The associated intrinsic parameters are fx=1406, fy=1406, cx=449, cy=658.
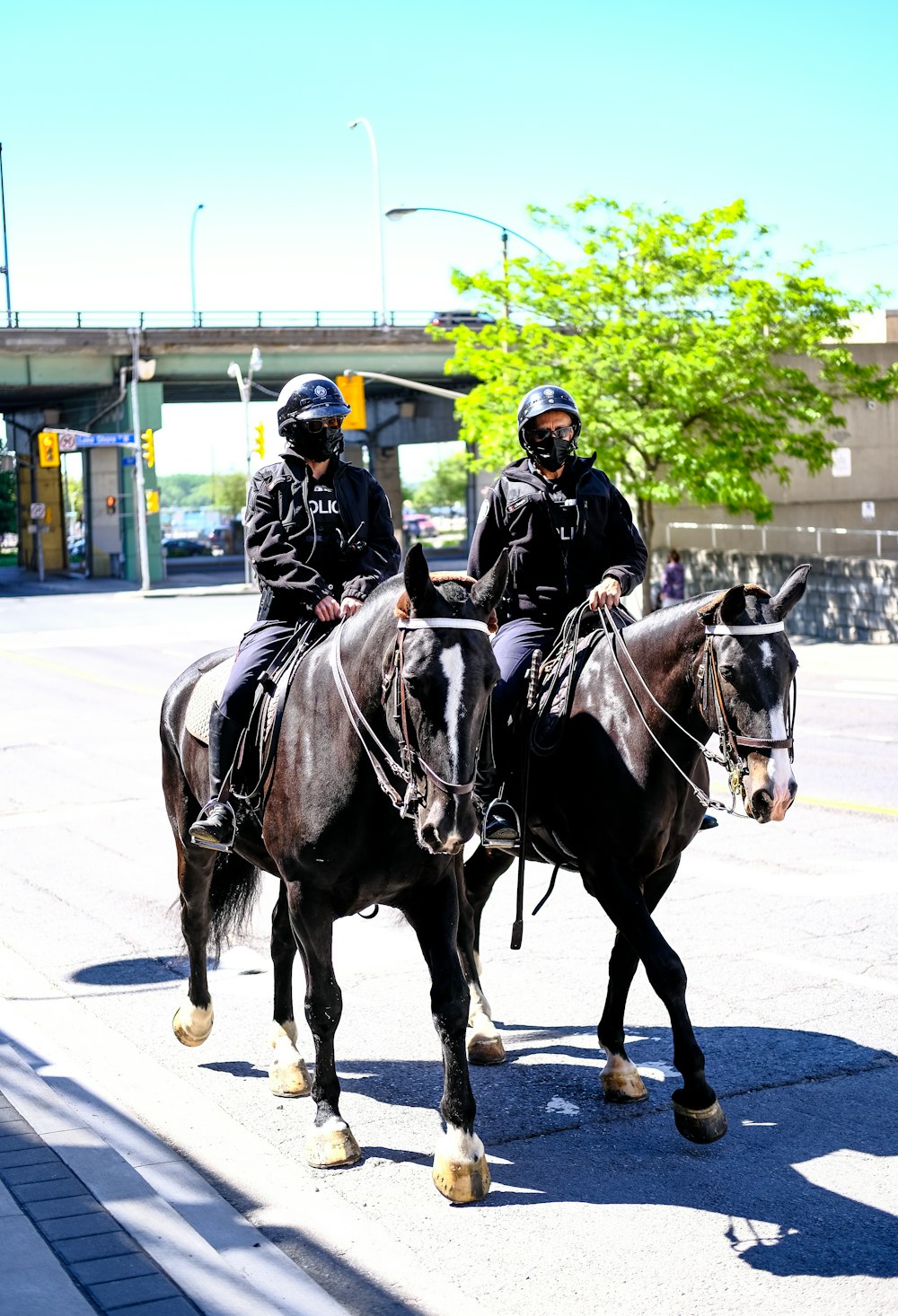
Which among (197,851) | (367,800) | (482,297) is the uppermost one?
(482,297)

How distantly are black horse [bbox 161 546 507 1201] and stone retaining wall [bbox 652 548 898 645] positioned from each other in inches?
847

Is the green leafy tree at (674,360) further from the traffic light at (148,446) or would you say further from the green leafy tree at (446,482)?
the green leafy tree at (446,482)

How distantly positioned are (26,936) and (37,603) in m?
39.3

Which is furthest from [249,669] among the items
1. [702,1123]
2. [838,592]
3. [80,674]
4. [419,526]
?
[419,526]

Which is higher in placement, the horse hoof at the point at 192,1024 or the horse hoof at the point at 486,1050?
the horse hoof at the point at 192,1024

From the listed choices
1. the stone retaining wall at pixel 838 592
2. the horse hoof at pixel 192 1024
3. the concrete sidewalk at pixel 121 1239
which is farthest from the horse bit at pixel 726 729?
the stone retaining wall at pixel 838 592

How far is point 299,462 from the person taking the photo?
5902 millimetres

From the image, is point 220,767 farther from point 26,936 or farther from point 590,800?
point 26,936

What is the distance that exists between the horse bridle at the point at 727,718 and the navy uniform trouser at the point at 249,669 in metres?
1.76

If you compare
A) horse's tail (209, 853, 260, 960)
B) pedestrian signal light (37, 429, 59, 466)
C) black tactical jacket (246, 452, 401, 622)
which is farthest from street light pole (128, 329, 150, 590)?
black tactical jacket (246, 452, 401, 622)

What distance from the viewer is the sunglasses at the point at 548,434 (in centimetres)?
632

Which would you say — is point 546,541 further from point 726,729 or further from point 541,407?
point 726,729

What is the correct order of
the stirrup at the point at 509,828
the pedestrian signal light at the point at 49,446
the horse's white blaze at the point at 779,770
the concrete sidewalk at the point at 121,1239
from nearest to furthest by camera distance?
1. the concrete sidewalk at the point at 121,1239
2. the horse's white blaze at the point at 779,770
3. the stirrup at the point at 509,828
4. the pedestrian signal light at the point at 49,446

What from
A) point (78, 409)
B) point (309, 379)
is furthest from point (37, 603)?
point (309, 379)
